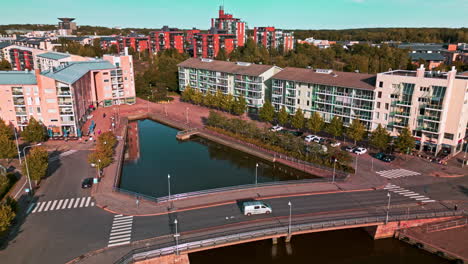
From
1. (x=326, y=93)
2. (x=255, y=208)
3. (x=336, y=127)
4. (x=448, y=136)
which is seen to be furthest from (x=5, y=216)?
(x=448, y=136)

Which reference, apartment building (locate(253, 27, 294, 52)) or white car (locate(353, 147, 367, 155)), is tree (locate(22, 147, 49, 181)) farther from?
apartment building (locate(253, 27, 294, 52))

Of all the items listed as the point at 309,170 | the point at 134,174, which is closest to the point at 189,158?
the point at 134,174

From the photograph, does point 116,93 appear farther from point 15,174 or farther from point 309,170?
point 309,170

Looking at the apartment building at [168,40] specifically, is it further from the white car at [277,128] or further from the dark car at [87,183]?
the dark car at [87,183]

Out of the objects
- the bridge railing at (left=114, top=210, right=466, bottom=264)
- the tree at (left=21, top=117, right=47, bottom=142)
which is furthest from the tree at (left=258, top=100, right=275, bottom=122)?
the tree at (left=21, top=117, right=47, bottom=142)

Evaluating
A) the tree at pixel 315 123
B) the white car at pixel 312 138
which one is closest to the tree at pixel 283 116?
the tree at pixel 315 123
